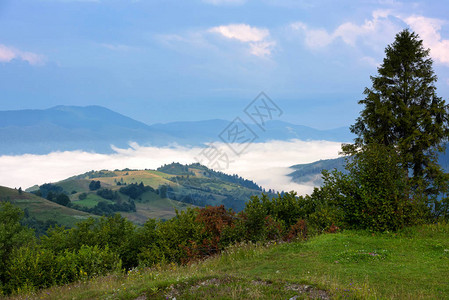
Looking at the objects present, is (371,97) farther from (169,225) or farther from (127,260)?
(127,260)

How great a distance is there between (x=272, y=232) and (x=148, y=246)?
7.83 m

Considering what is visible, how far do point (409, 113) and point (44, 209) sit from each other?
168 meters

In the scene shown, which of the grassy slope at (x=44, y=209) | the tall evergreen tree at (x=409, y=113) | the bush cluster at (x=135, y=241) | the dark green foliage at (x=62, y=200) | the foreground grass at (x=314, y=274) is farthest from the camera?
the dark green foliage at (x=62, y=200)

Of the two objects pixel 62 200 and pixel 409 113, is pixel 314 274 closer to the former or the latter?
pixel 409 113

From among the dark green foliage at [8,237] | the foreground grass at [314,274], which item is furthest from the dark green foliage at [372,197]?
the dark green foliage at [8,237]

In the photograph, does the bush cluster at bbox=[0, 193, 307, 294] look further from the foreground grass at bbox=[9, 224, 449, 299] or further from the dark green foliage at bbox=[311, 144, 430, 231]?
the dark green foliage at bbox=[311, 144, 430, 231]

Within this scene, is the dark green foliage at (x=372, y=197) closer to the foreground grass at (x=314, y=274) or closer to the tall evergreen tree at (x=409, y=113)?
the foreground grass at (x=314, y=274)

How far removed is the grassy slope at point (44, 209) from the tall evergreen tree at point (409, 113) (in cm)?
13931

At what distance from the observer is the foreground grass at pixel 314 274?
968 cm

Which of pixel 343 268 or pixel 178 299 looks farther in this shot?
pixel 343 268

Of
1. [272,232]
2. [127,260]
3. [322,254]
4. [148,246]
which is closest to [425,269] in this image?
[322,254]

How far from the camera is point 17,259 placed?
15742 millimetres

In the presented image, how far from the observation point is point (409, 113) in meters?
28.5

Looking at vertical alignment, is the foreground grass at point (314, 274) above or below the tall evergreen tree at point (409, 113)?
below
